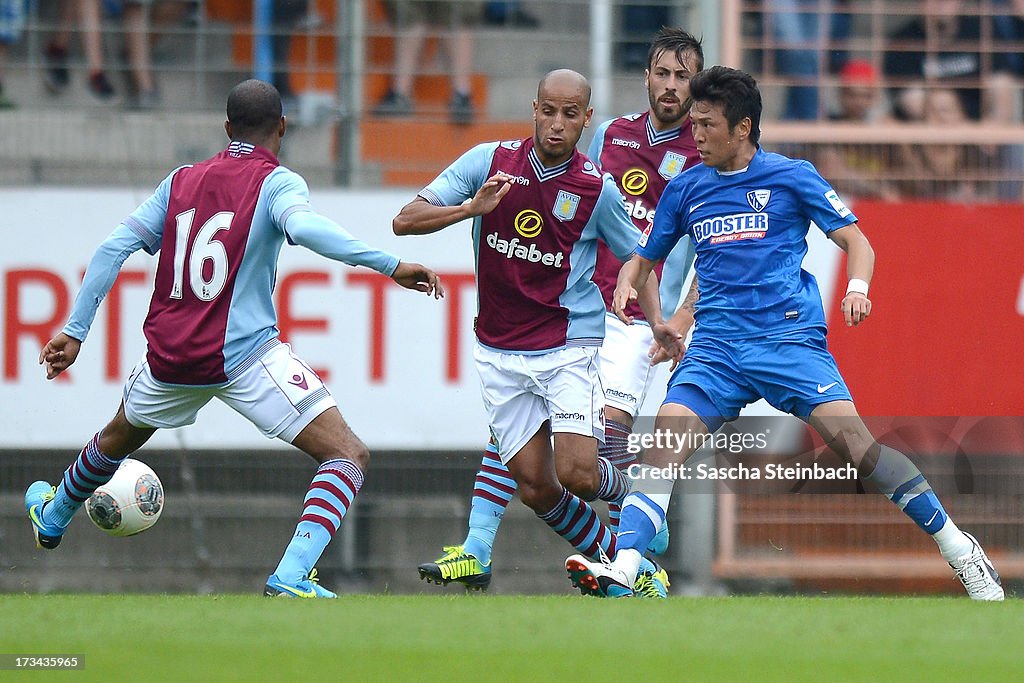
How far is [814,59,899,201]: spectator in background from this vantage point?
9.21m

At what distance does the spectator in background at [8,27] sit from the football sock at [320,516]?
12.9ft

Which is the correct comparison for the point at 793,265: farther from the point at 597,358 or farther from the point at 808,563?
the point at 808,563

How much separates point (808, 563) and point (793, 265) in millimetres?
3270

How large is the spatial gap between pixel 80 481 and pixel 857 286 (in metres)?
3.22

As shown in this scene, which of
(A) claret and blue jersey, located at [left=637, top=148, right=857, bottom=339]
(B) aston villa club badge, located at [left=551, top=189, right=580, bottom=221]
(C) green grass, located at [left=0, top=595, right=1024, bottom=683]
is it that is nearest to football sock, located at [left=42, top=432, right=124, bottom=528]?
(C) green grass, located at [left=0, top=595, right=1024, bottom=683]

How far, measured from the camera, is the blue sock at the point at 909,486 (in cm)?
639

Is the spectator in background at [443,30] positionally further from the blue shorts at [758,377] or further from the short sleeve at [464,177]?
the blue shorts at [758,377]

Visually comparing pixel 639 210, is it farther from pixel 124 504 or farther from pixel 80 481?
pixel 80 481

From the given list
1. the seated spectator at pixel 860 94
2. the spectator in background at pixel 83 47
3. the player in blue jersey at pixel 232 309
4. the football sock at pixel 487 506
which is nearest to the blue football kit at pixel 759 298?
the football sock at pixel 487 506

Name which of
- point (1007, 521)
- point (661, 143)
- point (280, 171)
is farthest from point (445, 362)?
point (1007, 521)

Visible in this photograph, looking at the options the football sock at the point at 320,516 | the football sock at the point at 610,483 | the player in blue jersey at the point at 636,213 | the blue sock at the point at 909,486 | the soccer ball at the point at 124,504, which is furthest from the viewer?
the player in blue jersey at the point at 636,213

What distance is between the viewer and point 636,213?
7.37 meters

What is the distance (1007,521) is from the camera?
367 inches

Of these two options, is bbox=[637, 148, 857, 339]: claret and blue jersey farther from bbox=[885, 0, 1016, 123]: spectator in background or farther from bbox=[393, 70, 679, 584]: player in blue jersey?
bbox=[885, 0, 1016, 123]: spectator in background
